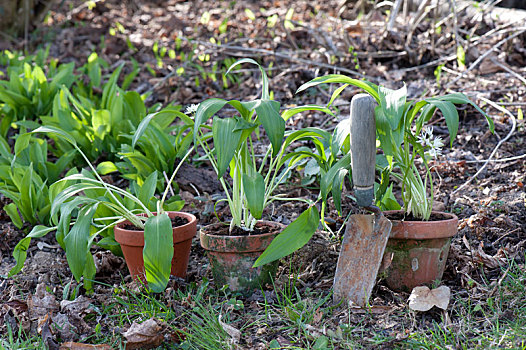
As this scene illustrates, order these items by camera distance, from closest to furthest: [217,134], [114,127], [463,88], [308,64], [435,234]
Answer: [217,134]
[435,234]
[114,127]
[463,88]
[308,64]

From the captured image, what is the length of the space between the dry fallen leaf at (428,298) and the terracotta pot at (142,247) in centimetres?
82

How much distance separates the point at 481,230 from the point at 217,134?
1164mm

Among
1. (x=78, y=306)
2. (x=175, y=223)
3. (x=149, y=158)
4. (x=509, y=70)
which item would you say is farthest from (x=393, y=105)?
(x=509, y=70)

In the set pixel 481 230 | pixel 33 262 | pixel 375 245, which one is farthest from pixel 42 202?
pixel 481 230

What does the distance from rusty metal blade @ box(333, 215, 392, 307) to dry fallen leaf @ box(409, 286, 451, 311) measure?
14 cm

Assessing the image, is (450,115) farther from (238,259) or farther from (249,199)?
(238,259)

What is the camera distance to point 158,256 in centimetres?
171

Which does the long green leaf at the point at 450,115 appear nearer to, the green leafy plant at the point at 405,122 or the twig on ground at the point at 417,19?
the green leafy plant at the point at 405,122

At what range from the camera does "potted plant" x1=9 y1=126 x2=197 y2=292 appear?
1719 mm

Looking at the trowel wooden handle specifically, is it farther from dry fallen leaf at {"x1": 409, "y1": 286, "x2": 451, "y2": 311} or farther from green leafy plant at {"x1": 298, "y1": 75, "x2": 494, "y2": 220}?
dry fallen leaf at {"x1": 409, "y1": 286, "x2": 451, "y2": 311}

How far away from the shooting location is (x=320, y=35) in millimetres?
4203

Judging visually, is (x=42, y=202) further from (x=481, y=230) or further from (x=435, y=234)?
(x=481, y=230)

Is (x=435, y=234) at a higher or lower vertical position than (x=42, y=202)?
higher

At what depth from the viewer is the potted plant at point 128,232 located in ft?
5.64
